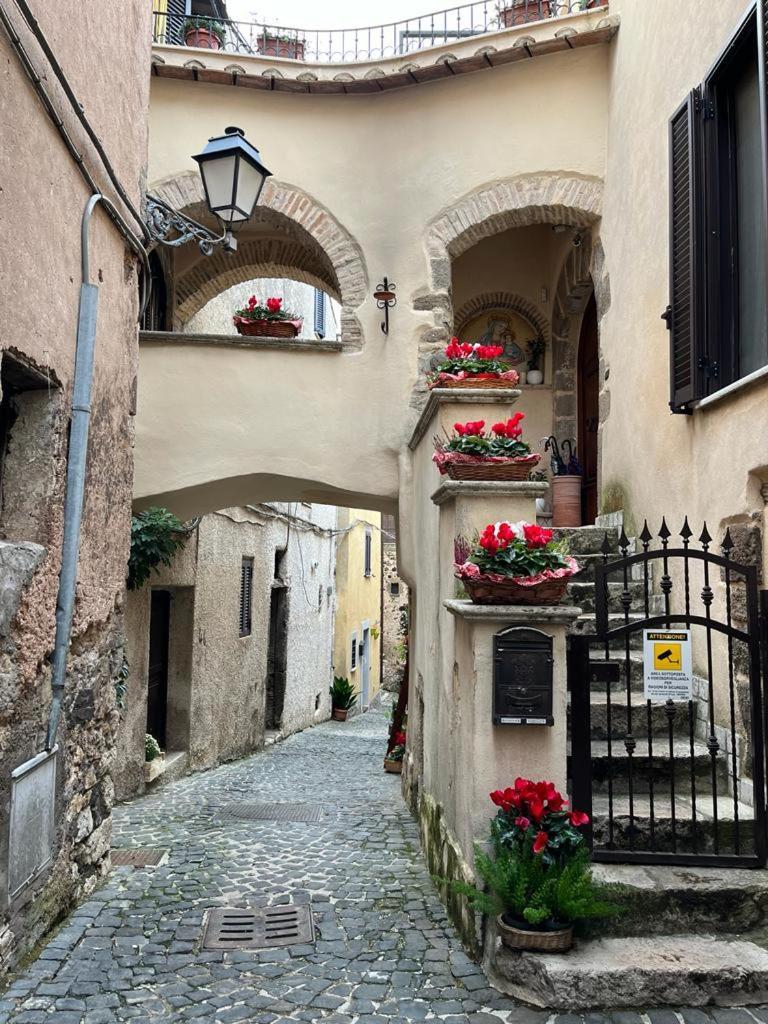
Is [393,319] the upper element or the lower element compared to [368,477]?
upper

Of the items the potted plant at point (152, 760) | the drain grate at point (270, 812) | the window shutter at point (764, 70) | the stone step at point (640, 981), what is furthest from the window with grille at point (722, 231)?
the potted plant at point (152, 760)

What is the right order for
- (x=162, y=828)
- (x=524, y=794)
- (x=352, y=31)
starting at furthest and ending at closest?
(x=352, y=31) → (x=162, y=828) → (x=524, y=794)

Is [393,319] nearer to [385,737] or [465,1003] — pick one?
[465,1003]

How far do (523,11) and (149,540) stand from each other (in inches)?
240

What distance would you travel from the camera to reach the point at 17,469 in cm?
398

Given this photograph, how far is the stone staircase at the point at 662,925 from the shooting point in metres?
3.23

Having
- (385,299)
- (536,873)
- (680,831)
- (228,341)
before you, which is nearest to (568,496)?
(385,299)

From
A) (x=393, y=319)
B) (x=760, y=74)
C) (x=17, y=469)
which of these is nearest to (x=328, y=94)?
(x=393, y=319)

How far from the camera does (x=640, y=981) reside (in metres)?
3.24

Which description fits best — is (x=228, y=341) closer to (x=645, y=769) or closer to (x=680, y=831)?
(x=645, y=769)

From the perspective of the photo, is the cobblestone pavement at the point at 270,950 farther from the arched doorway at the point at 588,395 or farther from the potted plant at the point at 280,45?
the potted plant at the point at 280,45

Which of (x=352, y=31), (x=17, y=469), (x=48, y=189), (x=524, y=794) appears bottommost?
(x=524, y=794)

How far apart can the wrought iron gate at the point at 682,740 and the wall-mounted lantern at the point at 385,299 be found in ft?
12.1

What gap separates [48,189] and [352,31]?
5.03m
